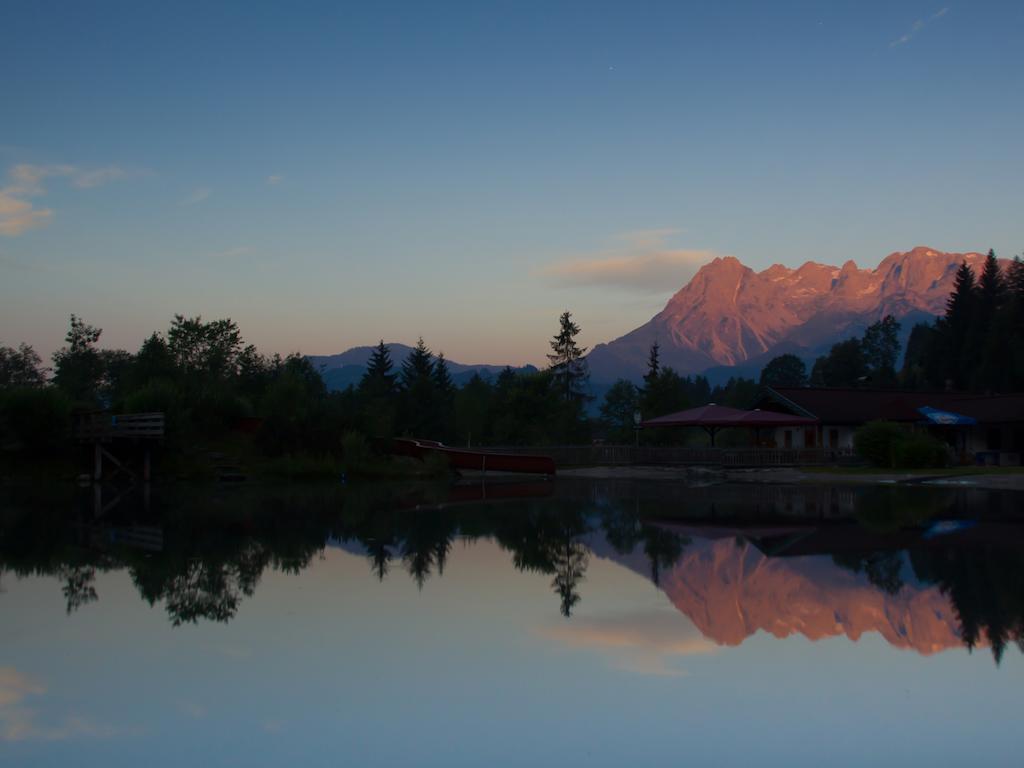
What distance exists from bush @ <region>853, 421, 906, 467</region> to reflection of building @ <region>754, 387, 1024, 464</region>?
285cm

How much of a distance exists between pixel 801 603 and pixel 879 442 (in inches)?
1286

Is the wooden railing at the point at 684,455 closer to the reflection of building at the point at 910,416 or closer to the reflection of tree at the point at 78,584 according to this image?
the reflection of building at the point at 910,416

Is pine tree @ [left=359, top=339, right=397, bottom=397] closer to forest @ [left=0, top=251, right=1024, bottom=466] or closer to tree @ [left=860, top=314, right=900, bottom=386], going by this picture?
forest @ [left=0, top=251, right=1024, bottom=466]

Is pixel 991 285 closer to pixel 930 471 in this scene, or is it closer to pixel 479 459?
pixel 930 471

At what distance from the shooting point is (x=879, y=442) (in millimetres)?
41344

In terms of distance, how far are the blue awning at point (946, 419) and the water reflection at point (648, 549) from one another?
695 inches

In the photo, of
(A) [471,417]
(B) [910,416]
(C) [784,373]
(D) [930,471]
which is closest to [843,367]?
(C) [784,373]

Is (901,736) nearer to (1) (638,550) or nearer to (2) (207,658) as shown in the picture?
(2) (207,658)

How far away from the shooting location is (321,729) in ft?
22.4

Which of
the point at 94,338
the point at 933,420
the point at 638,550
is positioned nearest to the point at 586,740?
the point at 638,550

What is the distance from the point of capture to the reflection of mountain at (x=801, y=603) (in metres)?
9.97

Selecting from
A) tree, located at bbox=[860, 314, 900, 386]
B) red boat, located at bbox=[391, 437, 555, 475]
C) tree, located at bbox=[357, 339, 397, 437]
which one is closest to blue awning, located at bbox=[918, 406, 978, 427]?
red boat, located at bbox=[391, 437, 555, 475]

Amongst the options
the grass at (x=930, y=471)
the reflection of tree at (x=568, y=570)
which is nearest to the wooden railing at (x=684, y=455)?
the grass at (x=930, y=471)

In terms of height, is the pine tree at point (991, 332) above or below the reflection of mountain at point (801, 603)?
above
